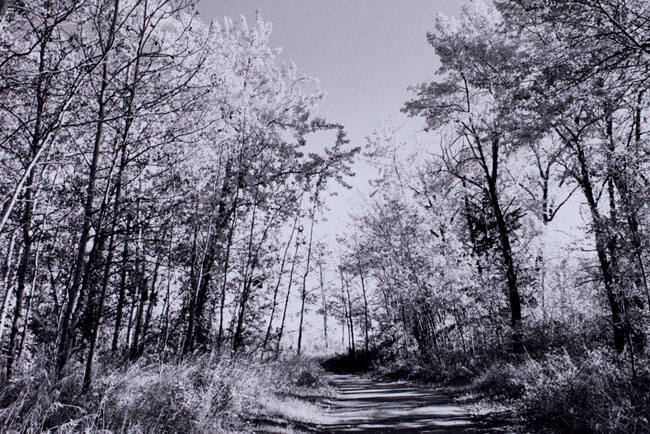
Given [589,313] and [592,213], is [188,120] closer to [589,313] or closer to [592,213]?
[592,213]

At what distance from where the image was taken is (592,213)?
7734 millimetres

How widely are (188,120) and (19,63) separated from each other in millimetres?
2259

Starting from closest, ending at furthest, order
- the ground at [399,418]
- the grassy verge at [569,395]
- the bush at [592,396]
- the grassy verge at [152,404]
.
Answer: the grassy verge at [152,404], the bush at [592,396], the grassy verge at [569,395], the ground at [399,418]

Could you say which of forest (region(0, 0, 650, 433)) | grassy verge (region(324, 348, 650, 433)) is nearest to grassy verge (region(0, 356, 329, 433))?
forest (region(0, 0, 650, 433))

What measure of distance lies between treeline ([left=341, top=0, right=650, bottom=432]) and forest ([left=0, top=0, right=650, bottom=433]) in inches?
2.8

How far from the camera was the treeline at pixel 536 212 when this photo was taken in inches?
191

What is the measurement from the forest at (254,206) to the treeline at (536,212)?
2.8 inches

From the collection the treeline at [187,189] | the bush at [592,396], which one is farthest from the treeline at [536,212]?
the treeline at [187,189]

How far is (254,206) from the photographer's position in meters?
9.14

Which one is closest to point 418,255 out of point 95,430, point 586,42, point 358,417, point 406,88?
point 406,88

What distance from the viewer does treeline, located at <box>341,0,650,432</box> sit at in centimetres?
484

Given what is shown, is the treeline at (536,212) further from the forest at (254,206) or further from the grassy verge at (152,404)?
the grassy verge at (152,404)

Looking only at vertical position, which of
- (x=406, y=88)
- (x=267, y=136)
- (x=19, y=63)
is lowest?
(x=19, y=63)

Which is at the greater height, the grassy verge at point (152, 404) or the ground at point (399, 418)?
the grassy verge at point (152, 404)
